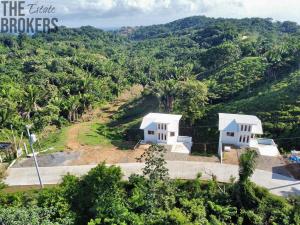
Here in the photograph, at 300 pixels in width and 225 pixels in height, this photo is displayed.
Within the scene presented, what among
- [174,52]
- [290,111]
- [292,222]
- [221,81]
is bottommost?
[292,222]

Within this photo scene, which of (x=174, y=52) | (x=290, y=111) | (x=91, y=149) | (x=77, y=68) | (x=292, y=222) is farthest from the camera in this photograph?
(x=174, y=52)

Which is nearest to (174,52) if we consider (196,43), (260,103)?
(196,43)

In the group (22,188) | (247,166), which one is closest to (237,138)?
(247,166)

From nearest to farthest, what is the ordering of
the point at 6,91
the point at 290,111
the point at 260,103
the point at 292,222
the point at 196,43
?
the point at 292,222 < the point at 290,111 < the point at 260,103 < the point at 6,91 < the point at 196,43

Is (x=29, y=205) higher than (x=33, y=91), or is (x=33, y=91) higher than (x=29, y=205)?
(x=33, y=91)

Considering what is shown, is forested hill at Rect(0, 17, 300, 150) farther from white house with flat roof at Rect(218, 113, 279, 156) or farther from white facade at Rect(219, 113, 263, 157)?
white facade at Rect(219, 113, 263, 157)

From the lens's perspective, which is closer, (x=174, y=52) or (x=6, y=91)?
(x=6, y=91)

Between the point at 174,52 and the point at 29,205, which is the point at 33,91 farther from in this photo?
the point at 174,52

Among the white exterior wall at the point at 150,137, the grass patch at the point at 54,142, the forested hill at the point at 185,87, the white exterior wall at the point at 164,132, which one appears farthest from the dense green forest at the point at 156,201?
the forested hill at the point at 185,87
